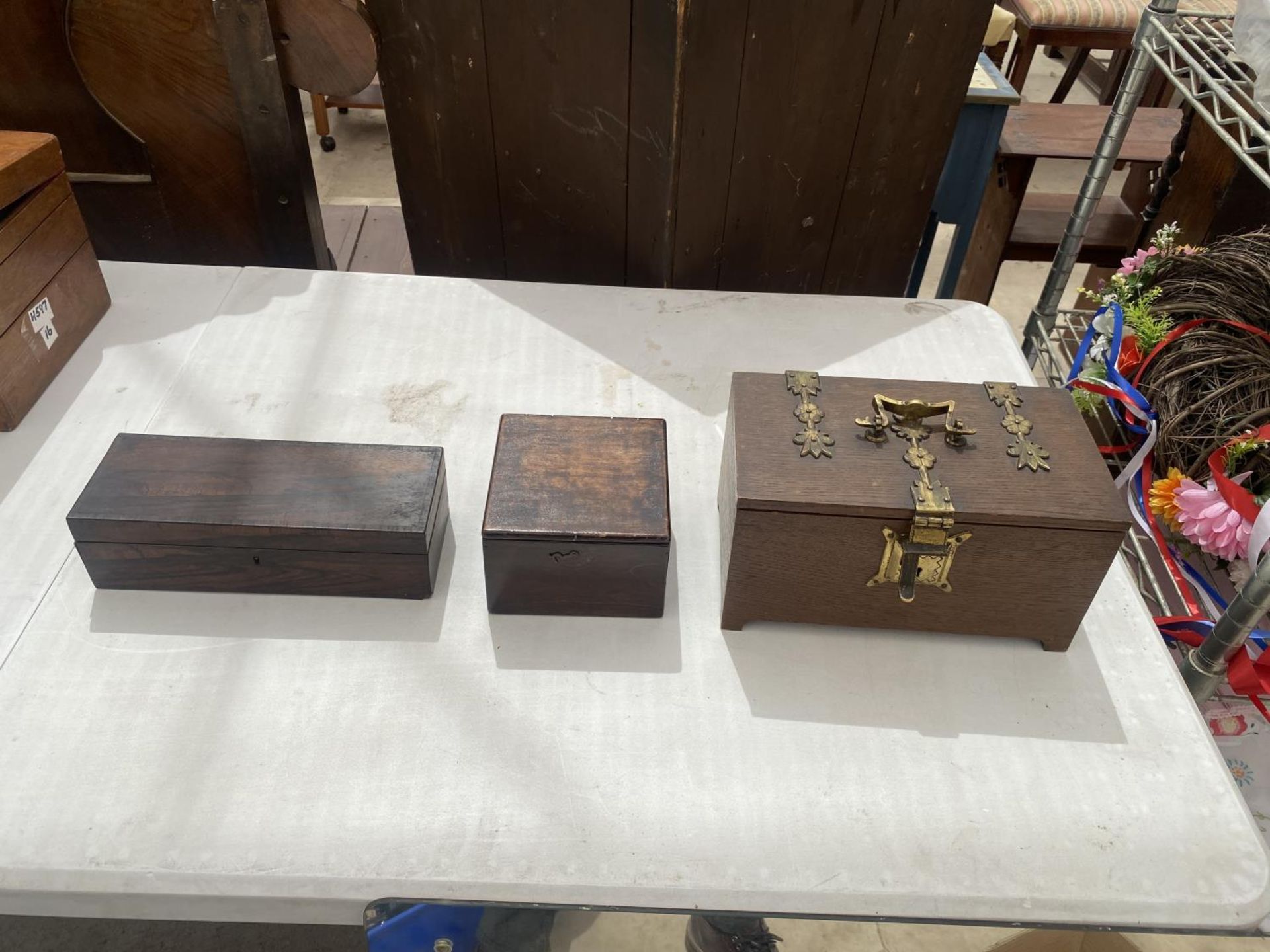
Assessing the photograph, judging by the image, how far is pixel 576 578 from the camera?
922 millimetres

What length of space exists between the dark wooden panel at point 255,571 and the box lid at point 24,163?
0.48 meters

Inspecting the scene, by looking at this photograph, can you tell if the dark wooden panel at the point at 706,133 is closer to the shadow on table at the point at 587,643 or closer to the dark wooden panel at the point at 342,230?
the dark wooden panel at the point at 342,230

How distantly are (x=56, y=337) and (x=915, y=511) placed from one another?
44.0 inches

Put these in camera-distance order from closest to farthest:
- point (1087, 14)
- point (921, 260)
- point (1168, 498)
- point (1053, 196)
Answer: point (1168, 498) → point (921, 260) → point (1053, 196) → point (1087, 14)

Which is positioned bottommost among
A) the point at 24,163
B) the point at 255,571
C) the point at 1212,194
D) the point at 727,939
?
the point at 727,939

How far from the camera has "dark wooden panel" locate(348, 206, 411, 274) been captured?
1.82m

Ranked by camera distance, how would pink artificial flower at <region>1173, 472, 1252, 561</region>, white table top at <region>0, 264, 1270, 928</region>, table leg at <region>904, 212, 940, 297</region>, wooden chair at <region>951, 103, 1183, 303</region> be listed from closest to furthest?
white table top at <region>0, 264, 1270, 928</region>, pink artificial flower at <region>1173, 472, 1252, 561</region>, table leg at <region>904, 212, 940, 297</region>, wooden chair at <region>951, 103, 1183, 303</region>

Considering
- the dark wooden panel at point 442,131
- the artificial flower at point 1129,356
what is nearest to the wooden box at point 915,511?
the artificial flower at point 1129,356

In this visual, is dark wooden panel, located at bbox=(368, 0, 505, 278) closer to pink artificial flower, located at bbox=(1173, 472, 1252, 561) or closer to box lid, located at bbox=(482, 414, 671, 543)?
box lid, located at bbox=(482, 414, 671, 543)

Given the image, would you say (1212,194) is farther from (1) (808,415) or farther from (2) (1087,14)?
(2) (1087,14)

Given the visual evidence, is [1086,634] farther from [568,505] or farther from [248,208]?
[248,208]

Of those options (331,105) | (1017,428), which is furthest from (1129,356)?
(331,105)

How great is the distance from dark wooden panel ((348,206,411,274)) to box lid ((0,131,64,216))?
64 cm

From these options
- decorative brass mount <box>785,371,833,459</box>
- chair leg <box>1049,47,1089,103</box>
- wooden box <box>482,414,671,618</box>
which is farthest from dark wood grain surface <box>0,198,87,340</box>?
chair leg <box>1049,47,1089,103</box>
